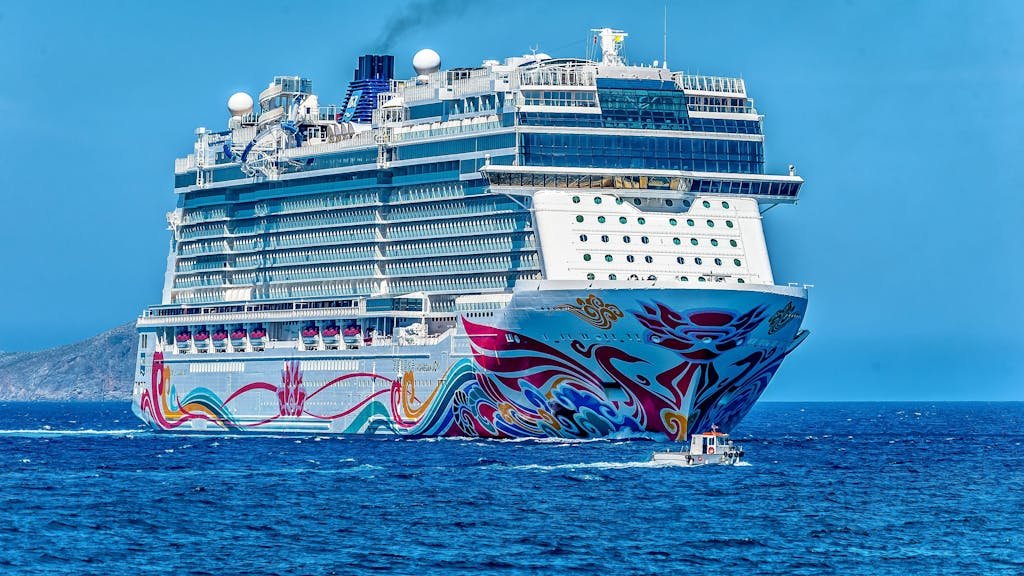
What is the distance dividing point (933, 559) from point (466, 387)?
35971 mm

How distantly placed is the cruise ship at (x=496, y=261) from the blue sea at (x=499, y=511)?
326 cm

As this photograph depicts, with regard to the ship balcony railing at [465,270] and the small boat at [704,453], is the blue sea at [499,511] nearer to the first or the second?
the small boat at [704,453]

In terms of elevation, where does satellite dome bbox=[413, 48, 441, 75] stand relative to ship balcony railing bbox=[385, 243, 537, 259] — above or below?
above

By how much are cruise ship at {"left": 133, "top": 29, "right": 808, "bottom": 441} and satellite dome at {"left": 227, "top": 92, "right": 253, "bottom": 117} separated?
607 cm

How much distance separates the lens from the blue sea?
5397 cm

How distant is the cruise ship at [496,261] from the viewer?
82250 mm

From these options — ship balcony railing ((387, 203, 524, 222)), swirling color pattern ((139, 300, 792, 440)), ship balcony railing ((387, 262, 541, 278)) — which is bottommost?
swirling color pattern ((139, 300, 792, 440))

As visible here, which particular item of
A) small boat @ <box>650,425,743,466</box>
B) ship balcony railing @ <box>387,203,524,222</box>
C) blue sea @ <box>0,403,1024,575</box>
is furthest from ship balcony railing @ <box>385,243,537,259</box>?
small boat @ <box>650,425,743,466</box>

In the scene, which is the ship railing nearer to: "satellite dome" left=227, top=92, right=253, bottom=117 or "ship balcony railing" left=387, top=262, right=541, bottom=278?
"ship balcony railing" left=387, top=262, right=541, bottom=278

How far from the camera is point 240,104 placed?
11631 centimetres

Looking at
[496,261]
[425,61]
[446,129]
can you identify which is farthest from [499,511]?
[425,61]

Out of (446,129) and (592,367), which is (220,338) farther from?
(592,367)

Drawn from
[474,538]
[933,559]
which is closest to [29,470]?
[474,538]

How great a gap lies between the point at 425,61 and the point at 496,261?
17.6m
